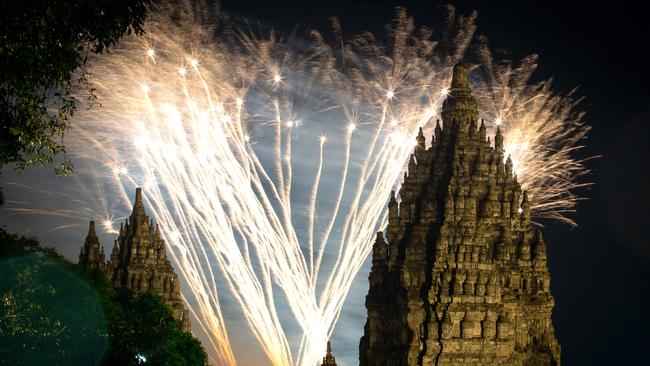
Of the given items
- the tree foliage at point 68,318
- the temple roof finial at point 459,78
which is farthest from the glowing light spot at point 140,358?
the temple roof finial at point 459,78

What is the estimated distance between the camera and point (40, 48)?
2859 cm

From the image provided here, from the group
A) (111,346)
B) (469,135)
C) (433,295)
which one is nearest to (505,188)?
(469,135)

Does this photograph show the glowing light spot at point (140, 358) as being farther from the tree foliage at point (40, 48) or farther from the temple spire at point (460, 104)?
the temple spire at point (460, 104)

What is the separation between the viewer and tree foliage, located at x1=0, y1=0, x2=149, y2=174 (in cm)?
2811

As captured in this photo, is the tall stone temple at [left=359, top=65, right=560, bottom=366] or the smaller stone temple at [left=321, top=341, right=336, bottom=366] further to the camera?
the smaller stone temple at [left=321, top=341, right=336, bottom=366]

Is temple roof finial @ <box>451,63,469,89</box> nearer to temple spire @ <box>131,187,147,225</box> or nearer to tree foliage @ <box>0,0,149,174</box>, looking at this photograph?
temple spire @ <box>131,187,147,225</box>

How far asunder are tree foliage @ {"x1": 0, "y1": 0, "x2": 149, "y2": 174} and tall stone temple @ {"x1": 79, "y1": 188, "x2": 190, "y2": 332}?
1941 inches

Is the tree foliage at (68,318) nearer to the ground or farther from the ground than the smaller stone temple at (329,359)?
nearer to the ground

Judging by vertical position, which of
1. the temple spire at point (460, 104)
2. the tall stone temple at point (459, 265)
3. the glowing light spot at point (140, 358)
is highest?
the temple spire at point (460, 104)

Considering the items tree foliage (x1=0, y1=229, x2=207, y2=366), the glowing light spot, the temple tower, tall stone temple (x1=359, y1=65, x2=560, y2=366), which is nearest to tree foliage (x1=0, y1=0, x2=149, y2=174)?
tree foliage (x1=0, y1=229, x2=207, y2=366)

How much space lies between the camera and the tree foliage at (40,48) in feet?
92.2

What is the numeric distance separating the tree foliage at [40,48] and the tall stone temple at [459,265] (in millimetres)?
40542

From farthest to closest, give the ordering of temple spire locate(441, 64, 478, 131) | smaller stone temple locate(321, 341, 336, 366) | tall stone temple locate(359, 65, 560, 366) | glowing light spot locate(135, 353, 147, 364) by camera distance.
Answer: temple spire locate(441, 64, 478, 131)
smaller stone temple locate(321, 341, 336, 366)
tall stone temple locate(359, 65, 560, 366)
glowing light spot locate(135, 353, 147, 364)

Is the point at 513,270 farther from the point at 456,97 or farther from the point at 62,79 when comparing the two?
the point at 62,79
